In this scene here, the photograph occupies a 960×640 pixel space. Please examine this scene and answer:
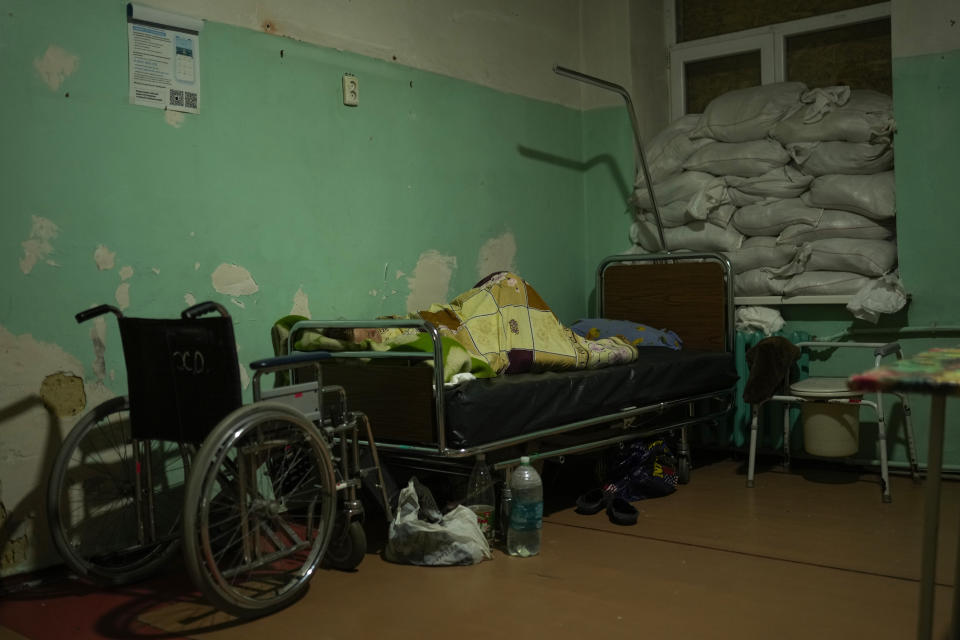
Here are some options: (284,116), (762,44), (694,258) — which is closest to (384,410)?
(284,116)

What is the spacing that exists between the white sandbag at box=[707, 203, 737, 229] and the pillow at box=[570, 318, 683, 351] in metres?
0.65

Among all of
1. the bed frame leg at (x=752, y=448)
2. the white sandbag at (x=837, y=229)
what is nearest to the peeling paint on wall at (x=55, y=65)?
the bed frame leg at (x=752, y=448)

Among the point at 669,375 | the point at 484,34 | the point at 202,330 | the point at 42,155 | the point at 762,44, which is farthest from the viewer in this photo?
the point at 762,44

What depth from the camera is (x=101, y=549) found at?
293 cm

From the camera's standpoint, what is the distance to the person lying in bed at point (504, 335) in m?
3.29

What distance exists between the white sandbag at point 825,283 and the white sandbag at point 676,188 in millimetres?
695

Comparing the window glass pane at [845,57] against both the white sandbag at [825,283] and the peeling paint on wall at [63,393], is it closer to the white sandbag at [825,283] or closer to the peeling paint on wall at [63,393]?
the white sandbag at [825,283]

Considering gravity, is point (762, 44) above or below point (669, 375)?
above

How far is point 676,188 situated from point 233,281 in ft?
8.23

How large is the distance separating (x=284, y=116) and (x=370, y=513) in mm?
1586

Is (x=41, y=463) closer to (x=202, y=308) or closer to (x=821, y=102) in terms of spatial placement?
(x=202, y=308)

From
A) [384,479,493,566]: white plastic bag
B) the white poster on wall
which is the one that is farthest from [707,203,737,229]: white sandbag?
the white poster on wall

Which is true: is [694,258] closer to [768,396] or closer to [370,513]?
[768,396]

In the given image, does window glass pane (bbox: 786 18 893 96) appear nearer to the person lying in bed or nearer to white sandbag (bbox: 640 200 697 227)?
white sandbag (bbox: 640 200 697 227)
